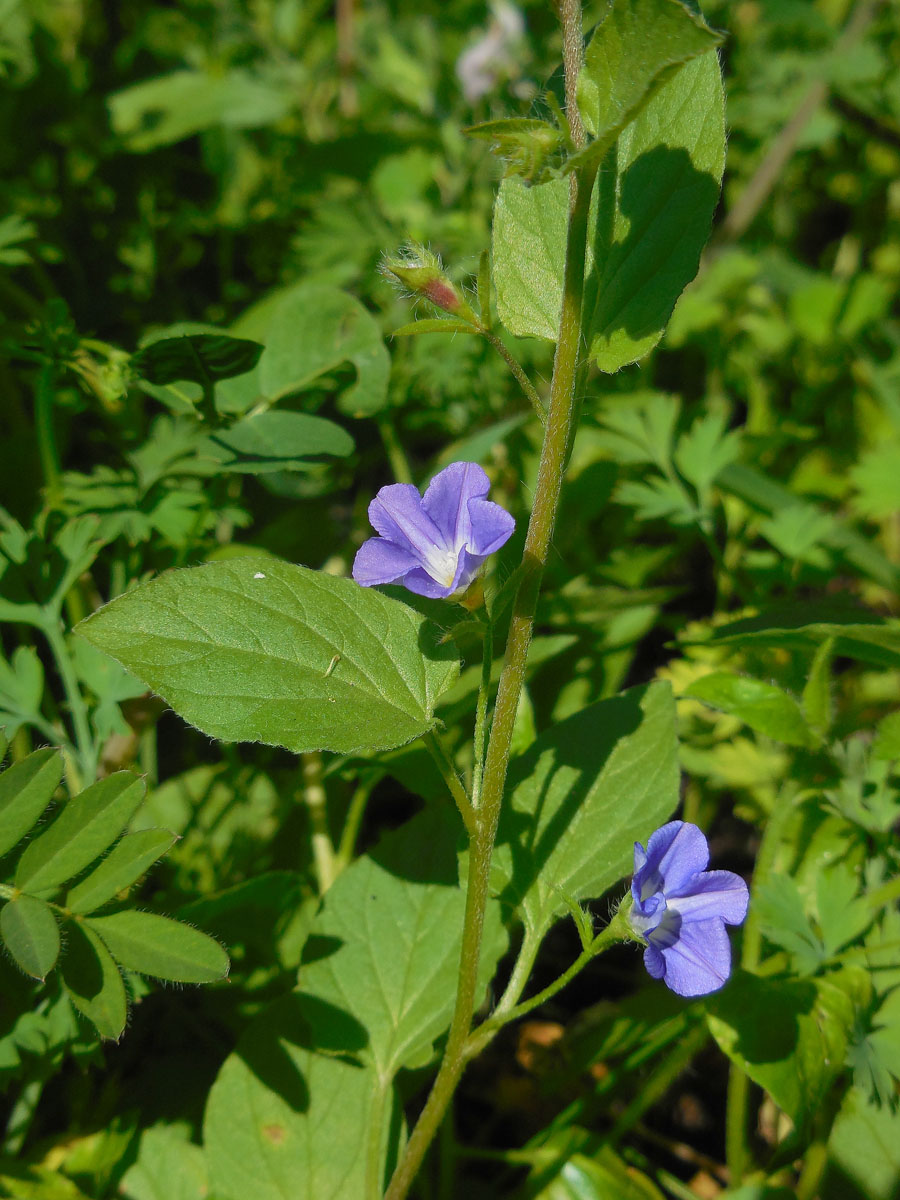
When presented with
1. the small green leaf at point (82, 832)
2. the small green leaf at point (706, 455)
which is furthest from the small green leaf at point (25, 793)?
the small green leaf at point (706, 455)

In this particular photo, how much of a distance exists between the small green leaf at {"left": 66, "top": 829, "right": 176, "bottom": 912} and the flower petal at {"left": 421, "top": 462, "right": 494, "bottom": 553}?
1.71ft

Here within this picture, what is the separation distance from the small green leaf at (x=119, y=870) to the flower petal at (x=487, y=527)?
1.76 ft

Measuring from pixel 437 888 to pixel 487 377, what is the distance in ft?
5.09

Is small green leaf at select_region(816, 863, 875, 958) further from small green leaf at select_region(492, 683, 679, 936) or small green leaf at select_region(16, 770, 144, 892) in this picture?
small green leaf at select_region(16, 770, 144, 892)

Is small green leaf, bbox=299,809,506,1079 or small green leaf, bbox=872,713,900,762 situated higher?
small green leaf, bbox=872,713,900,762

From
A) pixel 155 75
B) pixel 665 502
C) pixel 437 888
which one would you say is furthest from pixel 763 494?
pixel 155 75

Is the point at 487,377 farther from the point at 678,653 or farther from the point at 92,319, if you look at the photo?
A: the point at 92,319

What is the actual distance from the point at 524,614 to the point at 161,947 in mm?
604

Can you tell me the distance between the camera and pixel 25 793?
119 centimetres

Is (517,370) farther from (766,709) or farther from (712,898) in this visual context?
(766,709)

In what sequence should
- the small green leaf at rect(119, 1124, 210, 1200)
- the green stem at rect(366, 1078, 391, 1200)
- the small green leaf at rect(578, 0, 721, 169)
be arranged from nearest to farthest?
the small green leaf at rect(578, 0, 721, 169) < the green stem at rect(366, 1078, 391, 1200) < the small green leaf at rect(119, 1124, 210, 1200)

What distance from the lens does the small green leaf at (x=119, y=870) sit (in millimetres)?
1231

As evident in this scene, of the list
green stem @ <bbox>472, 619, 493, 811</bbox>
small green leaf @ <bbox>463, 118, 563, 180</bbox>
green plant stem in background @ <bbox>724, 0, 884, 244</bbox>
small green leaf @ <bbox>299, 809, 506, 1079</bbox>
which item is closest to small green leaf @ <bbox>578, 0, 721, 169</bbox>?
small green leaf @ <bbox>463, 118, 563, 180</bbox>

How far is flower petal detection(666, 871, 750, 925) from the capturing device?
1.16 meters
